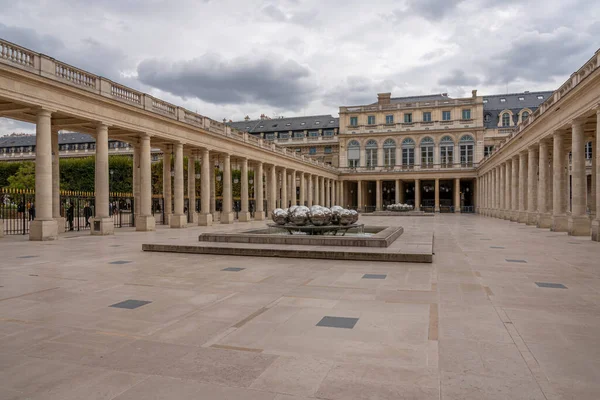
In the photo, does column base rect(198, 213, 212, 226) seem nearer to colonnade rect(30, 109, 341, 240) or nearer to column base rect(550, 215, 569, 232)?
colonnade rect(30, 109, 341, 240)

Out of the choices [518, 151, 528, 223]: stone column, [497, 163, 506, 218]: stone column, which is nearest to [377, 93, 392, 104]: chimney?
[497, 163, 506, 218]: stone column

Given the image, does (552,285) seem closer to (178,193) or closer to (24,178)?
(178,193)

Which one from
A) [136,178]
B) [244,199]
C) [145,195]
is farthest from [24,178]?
[145,195]

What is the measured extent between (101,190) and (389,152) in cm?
6153

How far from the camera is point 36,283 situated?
9.54m

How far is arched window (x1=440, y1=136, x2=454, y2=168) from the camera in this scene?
249 ft

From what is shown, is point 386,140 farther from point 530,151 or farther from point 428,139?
point 530,151

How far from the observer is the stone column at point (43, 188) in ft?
67.3

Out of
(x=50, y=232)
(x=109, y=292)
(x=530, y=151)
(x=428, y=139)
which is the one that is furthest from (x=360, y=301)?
(x=428, y=139)

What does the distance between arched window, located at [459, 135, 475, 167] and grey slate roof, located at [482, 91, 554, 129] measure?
776cm

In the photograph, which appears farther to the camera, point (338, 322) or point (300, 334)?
point (338, 322)

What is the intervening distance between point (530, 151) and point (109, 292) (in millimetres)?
34591

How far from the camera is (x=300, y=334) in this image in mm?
5781

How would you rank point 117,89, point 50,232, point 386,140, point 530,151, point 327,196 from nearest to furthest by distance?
point 50,232
point 117,89
point 530,151
point 327,196
point 386,140
